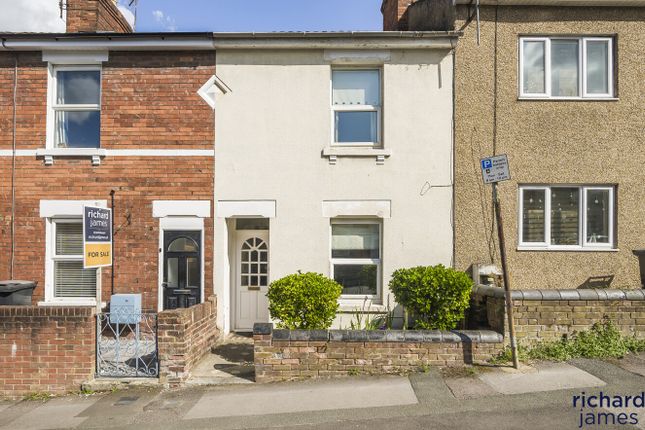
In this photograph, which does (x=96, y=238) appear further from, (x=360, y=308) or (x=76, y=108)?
(x=360, y=308)

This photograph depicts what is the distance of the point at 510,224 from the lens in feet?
27.5

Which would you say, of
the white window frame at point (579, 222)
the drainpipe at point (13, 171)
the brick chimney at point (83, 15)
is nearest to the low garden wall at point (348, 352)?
the white window frame at point (579, 222)

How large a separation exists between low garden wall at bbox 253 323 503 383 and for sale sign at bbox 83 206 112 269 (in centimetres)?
267

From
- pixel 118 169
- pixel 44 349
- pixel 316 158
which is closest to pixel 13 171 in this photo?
pixel 118 169

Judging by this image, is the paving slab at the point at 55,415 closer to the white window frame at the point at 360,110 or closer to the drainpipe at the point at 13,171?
the drainpipe at the point at 13,171

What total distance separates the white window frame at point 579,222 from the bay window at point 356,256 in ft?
8.67

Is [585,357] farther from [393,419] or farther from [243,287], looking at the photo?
[243,287]

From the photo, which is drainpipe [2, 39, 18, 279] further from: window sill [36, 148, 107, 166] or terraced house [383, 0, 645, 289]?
terraced house [383, 0, 645, 289]

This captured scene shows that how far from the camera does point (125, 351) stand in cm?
765

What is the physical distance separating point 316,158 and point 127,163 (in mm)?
3542

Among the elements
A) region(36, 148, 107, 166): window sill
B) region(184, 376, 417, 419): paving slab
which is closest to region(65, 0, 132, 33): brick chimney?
region(36, 148, 107, 166): window sill

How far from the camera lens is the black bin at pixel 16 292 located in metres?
7.54

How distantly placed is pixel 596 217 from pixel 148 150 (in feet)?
27.7

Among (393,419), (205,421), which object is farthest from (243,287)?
(393,419)
